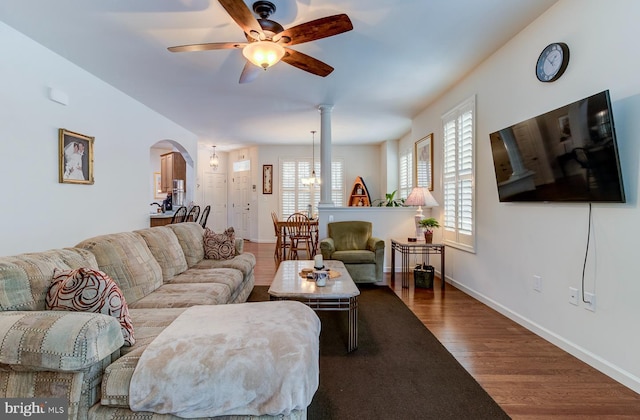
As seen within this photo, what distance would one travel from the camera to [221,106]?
194 inches

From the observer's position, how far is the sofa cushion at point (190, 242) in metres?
3.43

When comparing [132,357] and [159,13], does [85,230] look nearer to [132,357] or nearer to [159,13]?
[159,13]

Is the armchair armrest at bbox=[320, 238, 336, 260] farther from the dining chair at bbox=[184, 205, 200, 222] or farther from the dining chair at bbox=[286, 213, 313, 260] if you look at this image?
the dining chair at bbox=[184, 205, 200, 222]

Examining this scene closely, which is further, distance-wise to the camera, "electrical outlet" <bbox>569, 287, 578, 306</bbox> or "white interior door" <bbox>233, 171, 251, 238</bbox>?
"white interior door" <bbox>233, 171, 251, 238</bbox>

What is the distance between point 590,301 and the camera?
86.4 inches

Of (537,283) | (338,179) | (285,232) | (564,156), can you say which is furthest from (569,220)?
(338,179)

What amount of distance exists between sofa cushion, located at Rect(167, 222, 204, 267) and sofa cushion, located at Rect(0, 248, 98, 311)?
5.53 feet

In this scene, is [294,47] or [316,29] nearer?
[316,29]

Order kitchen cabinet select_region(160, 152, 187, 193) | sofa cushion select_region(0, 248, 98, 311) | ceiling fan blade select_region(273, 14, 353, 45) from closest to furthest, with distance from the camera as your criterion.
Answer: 1. sofa cushion select_region(0, 248, 98, 311)
2. ceiling fan blade select_region(273, 14, 353, 45)
3. kitchen cabinet select_region(160, 152, 187, 193)

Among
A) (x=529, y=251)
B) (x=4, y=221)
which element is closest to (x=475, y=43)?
(x=529, y=251)

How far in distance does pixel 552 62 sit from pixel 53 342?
3.63m

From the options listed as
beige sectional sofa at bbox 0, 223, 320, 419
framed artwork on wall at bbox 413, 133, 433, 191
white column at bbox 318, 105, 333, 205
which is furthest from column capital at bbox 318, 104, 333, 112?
beige sectional sofa at bbox 0, 223, 320, 419

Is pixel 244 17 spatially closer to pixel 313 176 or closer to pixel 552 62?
pixel 552 62

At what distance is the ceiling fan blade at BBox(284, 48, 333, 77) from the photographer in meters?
2.61
